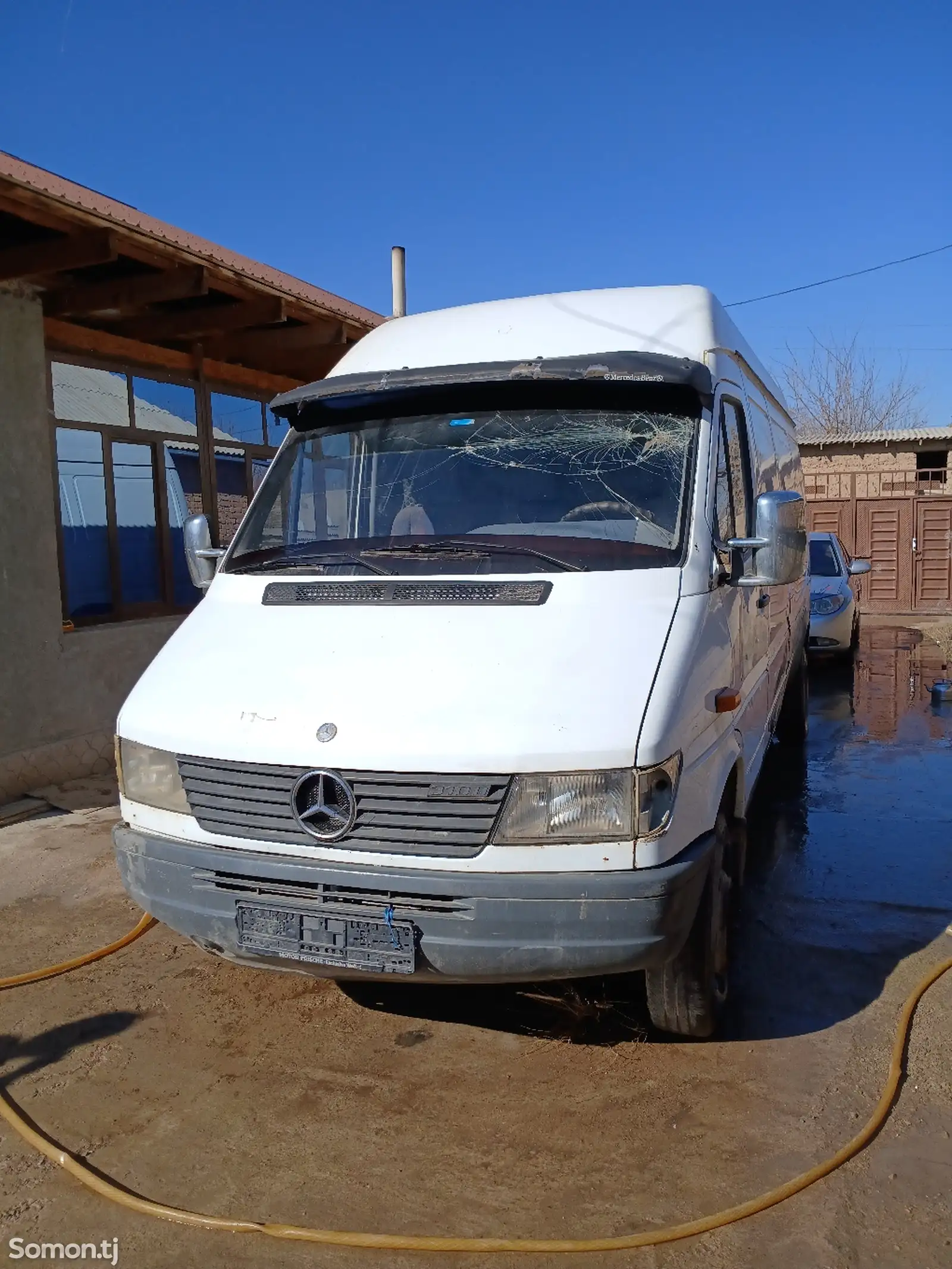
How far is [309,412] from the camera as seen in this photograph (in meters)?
4.23

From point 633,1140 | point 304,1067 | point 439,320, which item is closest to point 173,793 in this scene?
point 304,1067

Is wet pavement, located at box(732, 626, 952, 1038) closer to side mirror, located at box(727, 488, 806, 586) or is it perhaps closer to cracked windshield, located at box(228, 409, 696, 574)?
side mirror, located at box(727, 488, 806, 586)

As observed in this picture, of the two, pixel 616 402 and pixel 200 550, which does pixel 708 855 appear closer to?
pixel 616 402

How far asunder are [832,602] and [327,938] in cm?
972

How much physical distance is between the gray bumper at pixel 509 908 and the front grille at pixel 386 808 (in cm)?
7

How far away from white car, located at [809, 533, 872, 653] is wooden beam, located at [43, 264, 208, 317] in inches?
284

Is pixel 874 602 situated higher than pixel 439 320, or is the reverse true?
pixel 439 320

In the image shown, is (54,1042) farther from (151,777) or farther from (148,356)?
(148,356)

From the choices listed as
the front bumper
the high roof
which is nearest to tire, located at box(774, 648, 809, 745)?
the front bumper

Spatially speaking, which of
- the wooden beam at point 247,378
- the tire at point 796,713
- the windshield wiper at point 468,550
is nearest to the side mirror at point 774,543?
the windshield wiper at point 468,550

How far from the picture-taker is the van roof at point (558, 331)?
393 cm

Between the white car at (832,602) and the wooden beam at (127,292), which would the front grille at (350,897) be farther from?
the white car at (832,602)

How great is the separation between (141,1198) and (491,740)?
154 cm

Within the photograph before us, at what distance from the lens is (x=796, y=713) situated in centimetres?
751
